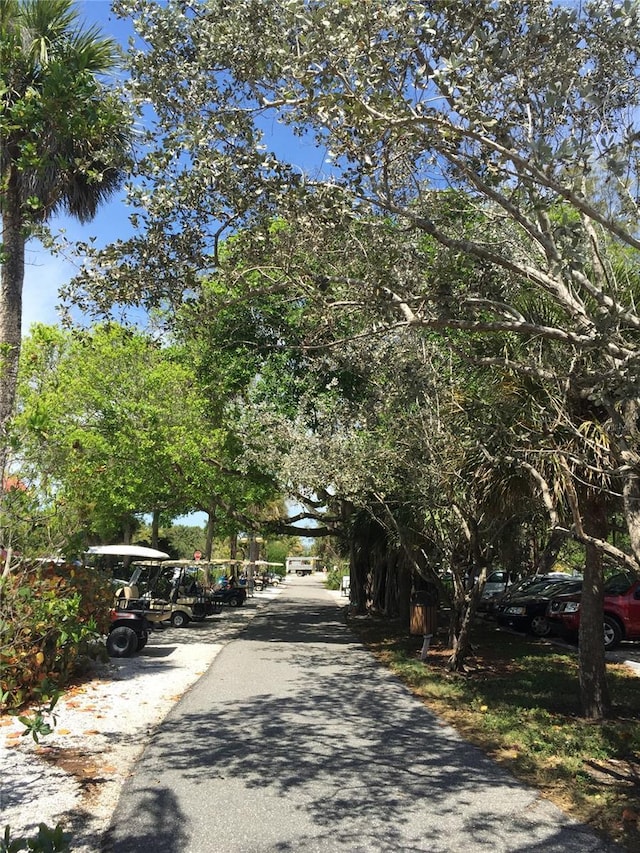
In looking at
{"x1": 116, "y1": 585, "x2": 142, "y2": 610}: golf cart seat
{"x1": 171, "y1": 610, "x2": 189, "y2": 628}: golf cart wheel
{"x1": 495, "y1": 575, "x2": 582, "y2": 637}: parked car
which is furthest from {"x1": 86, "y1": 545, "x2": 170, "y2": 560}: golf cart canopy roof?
{"x1": 495, "y1": 575, "x2": 582, "y2": 637}: parked car

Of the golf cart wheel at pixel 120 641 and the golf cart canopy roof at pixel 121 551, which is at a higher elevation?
the golf cart canopy roof at pixel 121 551

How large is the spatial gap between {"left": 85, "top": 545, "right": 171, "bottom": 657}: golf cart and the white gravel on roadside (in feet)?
1.27

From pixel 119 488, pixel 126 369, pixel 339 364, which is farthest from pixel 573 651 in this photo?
pixel 126 369

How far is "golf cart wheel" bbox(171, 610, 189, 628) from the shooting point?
2141cm

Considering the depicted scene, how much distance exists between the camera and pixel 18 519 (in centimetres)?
509

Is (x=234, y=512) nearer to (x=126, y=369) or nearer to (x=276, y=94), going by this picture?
(x=126, y=369)

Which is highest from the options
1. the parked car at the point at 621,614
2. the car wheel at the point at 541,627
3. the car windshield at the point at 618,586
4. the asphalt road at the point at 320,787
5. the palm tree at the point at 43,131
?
the palm tree at the point at 43,131

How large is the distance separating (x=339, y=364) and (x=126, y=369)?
12481 mm

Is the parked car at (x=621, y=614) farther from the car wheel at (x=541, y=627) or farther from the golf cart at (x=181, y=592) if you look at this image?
the golf cart at (x=181, y=592)

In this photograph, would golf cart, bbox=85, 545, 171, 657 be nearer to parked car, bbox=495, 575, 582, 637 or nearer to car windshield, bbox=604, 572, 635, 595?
parked car, bbox=495, 575, 582, 637

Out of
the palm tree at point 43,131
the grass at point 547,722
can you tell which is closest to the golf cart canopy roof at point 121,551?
the grass at point 547,722

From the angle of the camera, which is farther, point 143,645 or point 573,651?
point 573,651

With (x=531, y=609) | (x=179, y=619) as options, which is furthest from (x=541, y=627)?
(x=179, y=619)

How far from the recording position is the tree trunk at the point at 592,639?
336 inches
